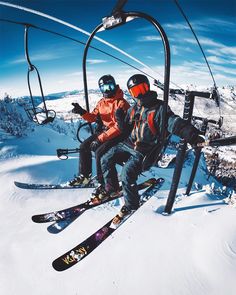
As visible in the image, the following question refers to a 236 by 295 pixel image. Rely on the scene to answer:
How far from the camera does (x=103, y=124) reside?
4.71 meters

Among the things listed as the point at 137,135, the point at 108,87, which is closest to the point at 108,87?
the point at 108,87

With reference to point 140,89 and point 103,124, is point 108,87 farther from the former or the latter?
point 140,89

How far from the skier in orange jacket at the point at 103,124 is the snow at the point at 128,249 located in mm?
611

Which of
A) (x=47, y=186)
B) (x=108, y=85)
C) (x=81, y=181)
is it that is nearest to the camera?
(x=108, y=85)

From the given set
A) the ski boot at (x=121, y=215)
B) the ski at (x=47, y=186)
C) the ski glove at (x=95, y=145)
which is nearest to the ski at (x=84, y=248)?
the ski boot at (x=121, y=215)

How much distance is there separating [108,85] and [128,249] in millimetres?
2888

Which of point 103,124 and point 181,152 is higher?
point 103,124

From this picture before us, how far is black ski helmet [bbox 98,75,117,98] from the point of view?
4.35 metres

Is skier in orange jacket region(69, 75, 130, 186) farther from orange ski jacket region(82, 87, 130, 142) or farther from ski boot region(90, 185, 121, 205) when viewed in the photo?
ski boot region(90, 185, 121, 205)

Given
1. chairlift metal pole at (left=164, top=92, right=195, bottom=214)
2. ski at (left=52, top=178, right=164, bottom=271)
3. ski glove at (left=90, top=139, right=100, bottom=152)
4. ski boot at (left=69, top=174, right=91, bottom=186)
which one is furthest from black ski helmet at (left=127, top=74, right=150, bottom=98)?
ski boot at (left=69, top=174, right=91, bottom=186)

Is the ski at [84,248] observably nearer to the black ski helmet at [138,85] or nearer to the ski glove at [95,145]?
the ski glove at [95,145]

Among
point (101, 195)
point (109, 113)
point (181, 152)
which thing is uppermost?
point (109, 113)

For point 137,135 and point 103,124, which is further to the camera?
point 103,124

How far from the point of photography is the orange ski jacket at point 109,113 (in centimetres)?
422
